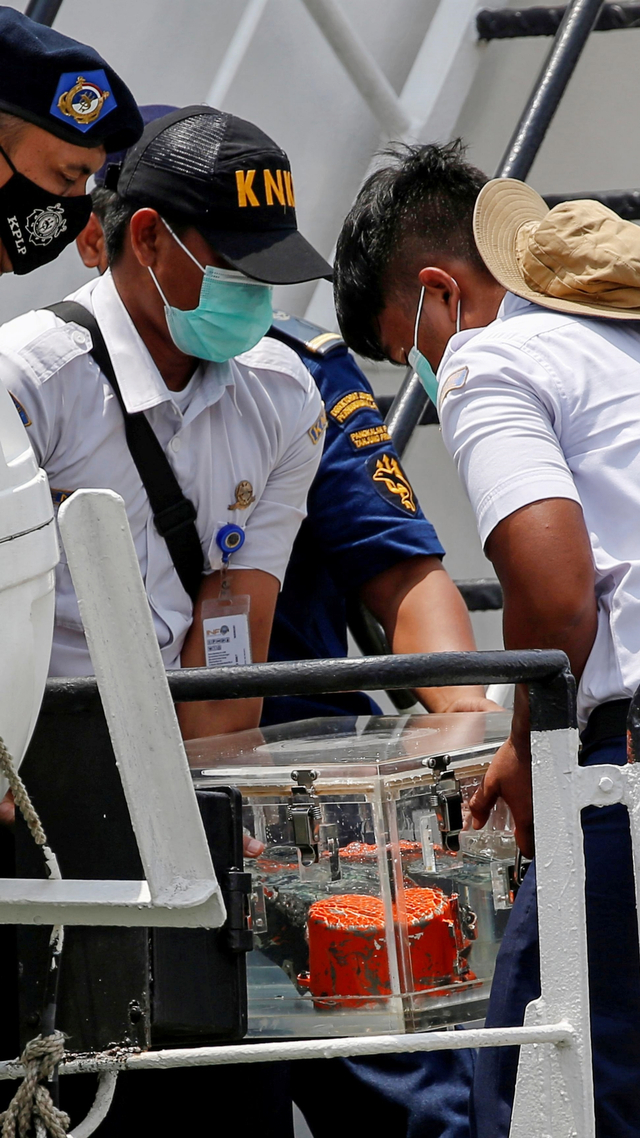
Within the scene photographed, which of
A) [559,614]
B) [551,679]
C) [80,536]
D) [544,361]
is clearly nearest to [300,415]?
[544,361]

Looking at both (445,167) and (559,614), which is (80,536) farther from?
(445,167)

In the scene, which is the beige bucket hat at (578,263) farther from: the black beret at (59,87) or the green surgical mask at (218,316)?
the black beret at (59,87)

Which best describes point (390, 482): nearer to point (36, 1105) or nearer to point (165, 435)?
point (165, 435)

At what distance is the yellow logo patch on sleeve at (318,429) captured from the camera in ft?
6.84

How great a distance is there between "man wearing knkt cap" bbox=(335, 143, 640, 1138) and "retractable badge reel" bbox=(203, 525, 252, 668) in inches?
20.8

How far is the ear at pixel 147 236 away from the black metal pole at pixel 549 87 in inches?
40.5

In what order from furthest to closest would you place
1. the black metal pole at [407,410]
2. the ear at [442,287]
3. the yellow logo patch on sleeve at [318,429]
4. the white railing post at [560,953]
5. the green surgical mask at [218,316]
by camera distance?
the black metal pole at [407,410] → the yellow logo patch on sleeve at [318,429] → the green surgical mask at [218,316] → the ear at [442,287] → the white railing post at [560,953]

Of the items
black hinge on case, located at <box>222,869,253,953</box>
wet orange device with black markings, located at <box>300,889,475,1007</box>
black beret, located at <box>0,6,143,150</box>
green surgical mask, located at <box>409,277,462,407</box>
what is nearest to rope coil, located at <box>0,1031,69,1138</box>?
black hinge on case, located at <box>222,869,253,953</box>

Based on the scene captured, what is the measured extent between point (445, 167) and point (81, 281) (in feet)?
2.99

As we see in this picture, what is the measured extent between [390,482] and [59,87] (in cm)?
87

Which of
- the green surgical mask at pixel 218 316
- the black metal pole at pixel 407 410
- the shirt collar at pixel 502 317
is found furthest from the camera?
the black metal pole at pixel 407 410

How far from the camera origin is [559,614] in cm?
131

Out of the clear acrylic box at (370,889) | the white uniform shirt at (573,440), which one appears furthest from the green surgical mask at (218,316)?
the clear acrylic box at (370,889)

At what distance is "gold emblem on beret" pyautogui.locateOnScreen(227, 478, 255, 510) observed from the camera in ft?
6.44
